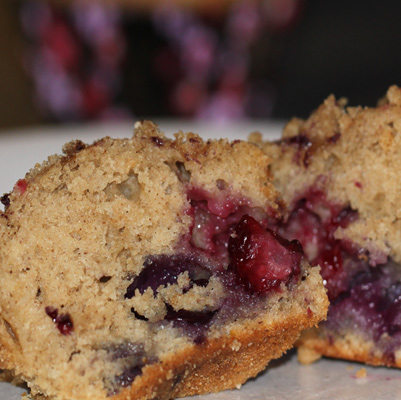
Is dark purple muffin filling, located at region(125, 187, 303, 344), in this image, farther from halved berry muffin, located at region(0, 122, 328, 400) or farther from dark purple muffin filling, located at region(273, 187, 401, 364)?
dark purple muffin filling, located at region(273, 187, 401, 364)

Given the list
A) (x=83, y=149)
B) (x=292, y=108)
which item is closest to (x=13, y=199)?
(x=83, y=149)

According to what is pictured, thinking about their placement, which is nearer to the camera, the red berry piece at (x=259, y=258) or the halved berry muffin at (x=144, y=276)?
the halved berry muffin at (x=144, y=276)

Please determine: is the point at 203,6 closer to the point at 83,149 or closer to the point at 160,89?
the point at 160,89

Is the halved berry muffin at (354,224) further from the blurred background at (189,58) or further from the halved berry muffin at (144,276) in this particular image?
the blurred background at (189,58)

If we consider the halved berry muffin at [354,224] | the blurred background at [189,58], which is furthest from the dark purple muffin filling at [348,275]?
the blurred background at [189,58]

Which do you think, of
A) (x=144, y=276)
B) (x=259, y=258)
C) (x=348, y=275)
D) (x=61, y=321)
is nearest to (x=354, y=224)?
(x=348, y=275)

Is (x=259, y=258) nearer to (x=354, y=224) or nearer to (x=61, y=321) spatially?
(x=354, y=224)

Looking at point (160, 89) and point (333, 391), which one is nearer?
point (333, 391)
